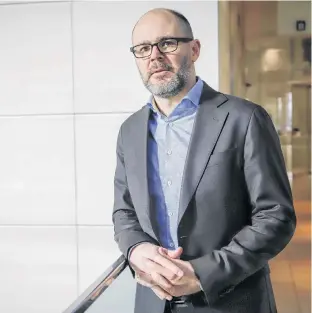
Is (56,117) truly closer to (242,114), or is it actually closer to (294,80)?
(242,114)

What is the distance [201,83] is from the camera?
1.89 meters

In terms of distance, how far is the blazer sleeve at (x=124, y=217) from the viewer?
1807 mm

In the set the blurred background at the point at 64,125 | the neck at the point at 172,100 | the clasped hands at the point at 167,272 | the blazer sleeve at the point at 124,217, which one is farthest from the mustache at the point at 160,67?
the blurred background at the point at 64,125

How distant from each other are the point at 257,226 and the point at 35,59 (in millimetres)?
1741

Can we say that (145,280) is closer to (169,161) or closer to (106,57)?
(169,161)

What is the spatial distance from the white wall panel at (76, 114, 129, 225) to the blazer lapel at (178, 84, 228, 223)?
1057 mm

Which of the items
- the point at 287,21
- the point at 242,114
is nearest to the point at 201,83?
the point at 242,114

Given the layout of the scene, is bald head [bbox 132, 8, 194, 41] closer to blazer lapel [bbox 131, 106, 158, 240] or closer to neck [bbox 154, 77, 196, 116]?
neck [bbox 154, 77, 196, 116]

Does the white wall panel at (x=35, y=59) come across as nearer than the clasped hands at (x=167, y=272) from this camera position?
No

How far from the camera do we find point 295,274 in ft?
16.0

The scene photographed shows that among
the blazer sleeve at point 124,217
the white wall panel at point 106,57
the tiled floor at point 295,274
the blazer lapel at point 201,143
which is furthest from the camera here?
the tiled floor at point 295,274

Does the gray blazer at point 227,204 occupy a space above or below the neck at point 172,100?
below

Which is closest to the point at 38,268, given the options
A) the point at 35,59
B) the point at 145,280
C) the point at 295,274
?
the point at 35,59

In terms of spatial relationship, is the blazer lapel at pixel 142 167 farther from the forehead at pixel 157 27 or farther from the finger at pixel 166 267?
the forehead at pixel 157 27
